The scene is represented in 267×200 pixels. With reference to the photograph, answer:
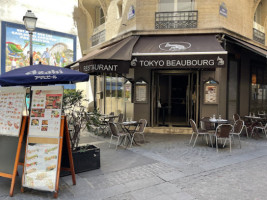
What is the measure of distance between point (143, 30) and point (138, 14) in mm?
775

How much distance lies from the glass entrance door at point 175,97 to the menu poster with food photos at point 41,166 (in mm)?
6741

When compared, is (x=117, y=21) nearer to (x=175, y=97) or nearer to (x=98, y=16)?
(x=175, y=97)

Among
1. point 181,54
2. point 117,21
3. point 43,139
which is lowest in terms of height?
point 43,139

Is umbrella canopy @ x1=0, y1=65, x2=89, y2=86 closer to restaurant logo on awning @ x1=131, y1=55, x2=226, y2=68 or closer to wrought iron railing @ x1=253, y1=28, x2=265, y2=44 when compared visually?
restaurant logo on awning @ x1=131, y1=55, x2=226, y2=68

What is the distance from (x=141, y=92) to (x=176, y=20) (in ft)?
11.2

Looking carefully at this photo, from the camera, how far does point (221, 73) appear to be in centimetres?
964

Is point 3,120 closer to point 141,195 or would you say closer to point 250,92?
point 141,195

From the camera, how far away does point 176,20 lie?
947 cm

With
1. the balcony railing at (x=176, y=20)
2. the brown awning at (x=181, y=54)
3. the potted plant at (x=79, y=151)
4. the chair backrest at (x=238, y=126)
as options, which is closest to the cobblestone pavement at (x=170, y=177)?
→ the potted plant at (x=79, y=151)

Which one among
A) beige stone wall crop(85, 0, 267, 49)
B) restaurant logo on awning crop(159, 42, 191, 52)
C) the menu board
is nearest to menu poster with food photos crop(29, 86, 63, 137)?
the menu board

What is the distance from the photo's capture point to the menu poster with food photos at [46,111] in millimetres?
4004

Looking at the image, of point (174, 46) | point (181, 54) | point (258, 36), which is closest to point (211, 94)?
point (174, 46)

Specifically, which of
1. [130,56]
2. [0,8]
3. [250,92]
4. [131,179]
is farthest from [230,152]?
[0,8]

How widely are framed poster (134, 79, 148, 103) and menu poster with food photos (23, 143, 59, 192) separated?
20.8ft
